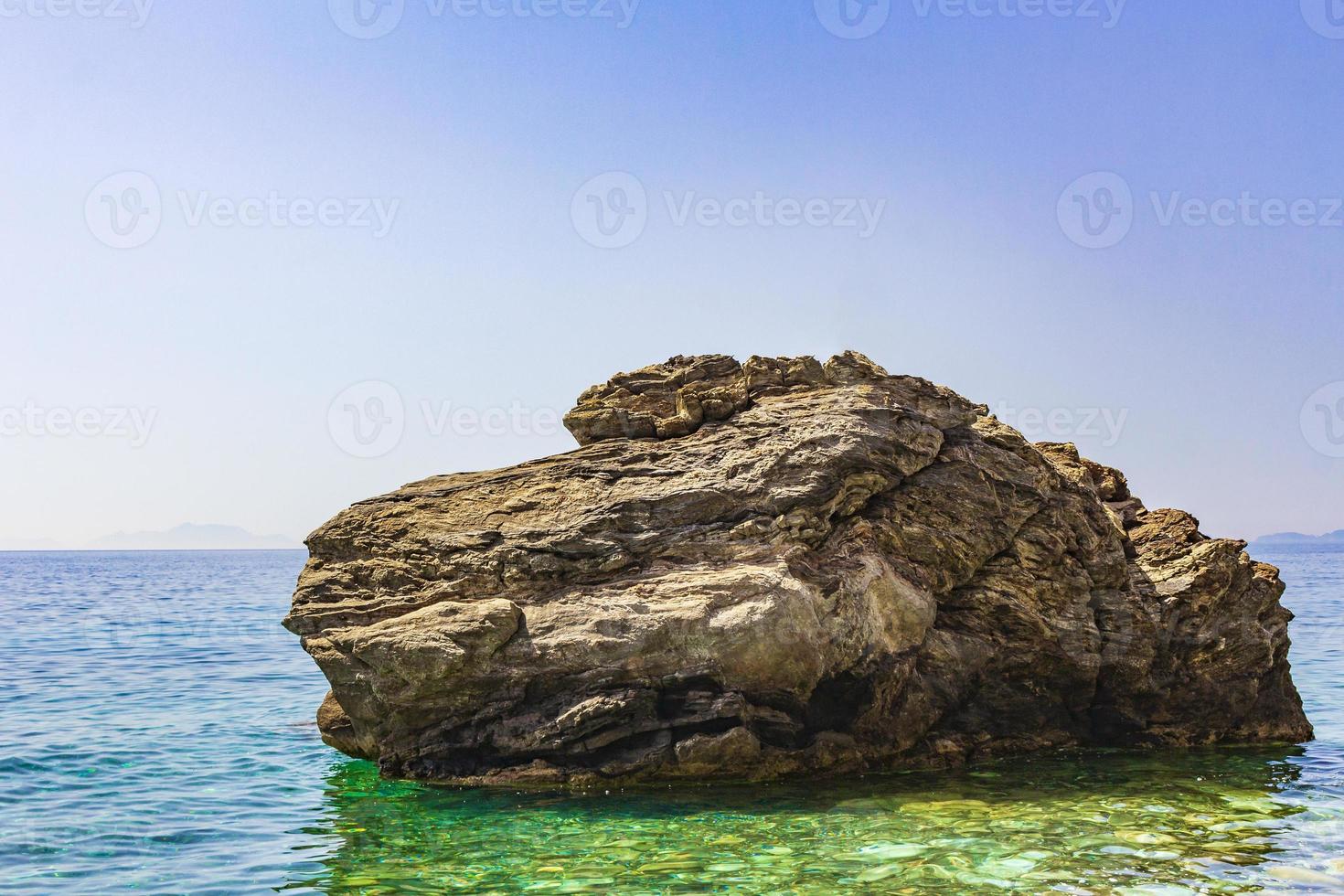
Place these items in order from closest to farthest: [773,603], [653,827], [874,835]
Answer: [874,835] → [653,827] → [773,603]

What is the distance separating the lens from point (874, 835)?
35.0 ft

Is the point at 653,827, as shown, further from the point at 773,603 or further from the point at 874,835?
the point at 773,603

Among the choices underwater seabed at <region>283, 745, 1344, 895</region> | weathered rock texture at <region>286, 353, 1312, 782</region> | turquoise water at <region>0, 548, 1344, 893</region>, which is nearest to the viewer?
underwater seabed at <region>283, 745, 1344, 895</region>

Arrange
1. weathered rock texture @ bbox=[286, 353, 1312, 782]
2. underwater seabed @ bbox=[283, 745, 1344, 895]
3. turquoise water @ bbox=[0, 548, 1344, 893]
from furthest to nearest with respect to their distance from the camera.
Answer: weathered rock texture @ bbox=[286, 353, 1312, 782]
turquoise water @ bbox=[0, 548, 1344, 893]
underwater seabed @ bbox=[283, 745, 1344, 895]

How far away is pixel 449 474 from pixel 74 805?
6303mm

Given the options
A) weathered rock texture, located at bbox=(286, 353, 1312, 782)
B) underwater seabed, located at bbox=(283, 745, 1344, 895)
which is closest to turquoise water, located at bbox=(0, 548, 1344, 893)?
underwater seabed, located at bbox=(283, 745, 1344, 895)

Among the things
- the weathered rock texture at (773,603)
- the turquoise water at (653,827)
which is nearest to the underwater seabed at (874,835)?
the turquoise water at (653,827)

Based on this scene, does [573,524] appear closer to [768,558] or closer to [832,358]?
[768,558]

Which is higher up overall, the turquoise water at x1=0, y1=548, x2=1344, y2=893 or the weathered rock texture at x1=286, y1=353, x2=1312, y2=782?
the weathered rock texture at x1=286, y1=353, x2=1312, y2=782

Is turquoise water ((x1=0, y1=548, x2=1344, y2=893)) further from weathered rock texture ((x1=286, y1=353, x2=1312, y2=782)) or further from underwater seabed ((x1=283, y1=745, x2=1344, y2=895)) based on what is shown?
weathered rock texture ((x1=286, y1=353, x2=1312, y2=782))

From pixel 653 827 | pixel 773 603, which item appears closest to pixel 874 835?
pixel 653 827

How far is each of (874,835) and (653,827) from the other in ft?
7.65

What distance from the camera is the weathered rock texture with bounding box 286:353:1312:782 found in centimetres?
1268

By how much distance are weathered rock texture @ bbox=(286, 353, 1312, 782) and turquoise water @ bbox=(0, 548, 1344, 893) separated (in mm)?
638
